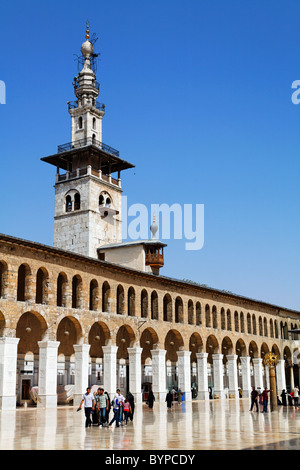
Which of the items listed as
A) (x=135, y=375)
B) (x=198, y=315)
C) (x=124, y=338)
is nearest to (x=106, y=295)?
(x=135, y=375)

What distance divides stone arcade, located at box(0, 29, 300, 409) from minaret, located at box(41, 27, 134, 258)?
109 mm

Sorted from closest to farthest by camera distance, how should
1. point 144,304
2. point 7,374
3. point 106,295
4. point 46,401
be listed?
point 7,374, point 46,401, point 106,295, point 144,304

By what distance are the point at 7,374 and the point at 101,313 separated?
28.7ft

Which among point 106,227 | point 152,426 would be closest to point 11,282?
point 152,426

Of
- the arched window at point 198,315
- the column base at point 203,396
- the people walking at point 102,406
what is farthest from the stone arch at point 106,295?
the people walking at point 102,406

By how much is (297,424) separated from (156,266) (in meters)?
29.6

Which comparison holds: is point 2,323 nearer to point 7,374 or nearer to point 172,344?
point 7,374

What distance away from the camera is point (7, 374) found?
28562 mm

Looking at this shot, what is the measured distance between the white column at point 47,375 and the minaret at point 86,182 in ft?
69.1

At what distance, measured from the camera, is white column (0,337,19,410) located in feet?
92.6

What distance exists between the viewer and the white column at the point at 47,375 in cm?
3070

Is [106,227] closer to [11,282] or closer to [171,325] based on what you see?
[171,325]

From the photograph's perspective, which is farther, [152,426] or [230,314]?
[230,314]

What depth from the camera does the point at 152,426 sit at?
1845cm
